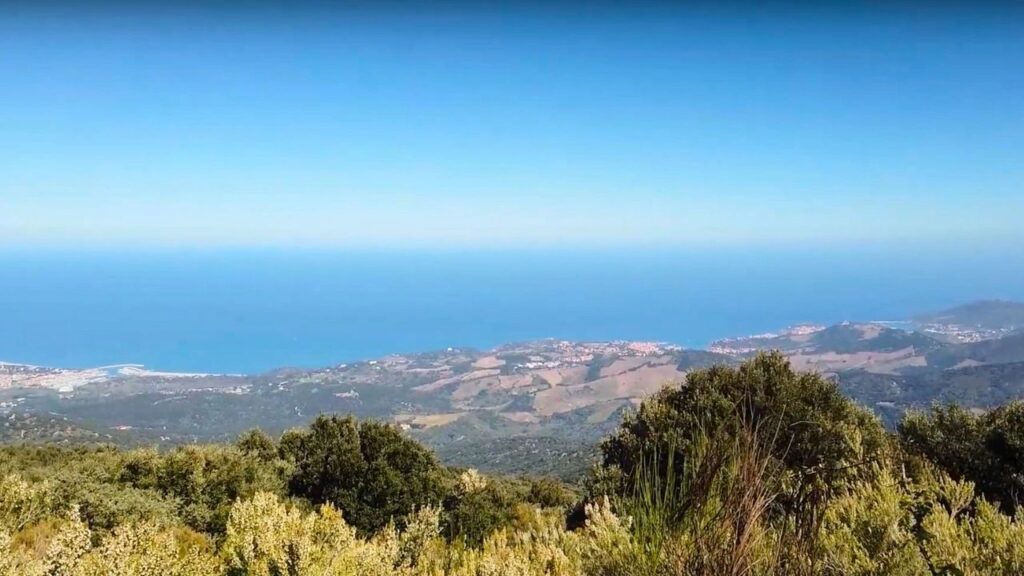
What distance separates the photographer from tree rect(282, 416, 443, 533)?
15242 millimetres

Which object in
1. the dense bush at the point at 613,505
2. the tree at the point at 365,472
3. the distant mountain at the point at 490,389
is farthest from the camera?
the distant mountain at the point at 490,389

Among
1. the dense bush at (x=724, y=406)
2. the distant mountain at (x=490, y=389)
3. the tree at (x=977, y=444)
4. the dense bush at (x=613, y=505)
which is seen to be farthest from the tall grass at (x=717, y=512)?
the distant mountain at (x=490, y=389)

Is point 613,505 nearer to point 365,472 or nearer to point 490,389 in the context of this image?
point 365,472

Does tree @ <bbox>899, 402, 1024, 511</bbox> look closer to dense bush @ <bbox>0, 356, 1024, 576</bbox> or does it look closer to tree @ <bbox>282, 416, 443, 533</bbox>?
dense bush @ <bbox>0, 356, 1024, 576</bbox>

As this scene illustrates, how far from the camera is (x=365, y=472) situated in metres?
15.8

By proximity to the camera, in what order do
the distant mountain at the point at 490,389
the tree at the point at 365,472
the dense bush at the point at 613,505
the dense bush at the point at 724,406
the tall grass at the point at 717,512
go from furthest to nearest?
the distant mountain at the point at 490,389 → the tree at the point at 365,472 → the dense bush at the point at 724,406 → the dense bush at the point at 613,505 → the tall grass at the point at 717,512

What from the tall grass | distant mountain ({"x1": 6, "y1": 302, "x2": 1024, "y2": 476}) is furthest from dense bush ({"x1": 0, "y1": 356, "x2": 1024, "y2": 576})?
distant mountain ({"x1": 6, "y1": 302, "x2": 1024, "y2": 476})

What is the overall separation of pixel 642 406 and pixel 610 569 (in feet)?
37.7

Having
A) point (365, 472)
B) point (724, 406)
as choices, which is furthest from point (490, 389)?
point (724, 406)

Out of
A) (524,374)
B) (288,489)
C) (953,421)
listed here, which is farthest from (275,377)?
(953,421)

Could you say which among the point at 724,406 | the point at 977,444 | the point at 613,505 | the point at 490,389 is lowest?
the point at 490,389

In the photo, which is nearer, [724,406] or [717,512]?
[717,512]

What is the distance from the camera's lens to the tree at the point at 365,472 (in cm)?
1524

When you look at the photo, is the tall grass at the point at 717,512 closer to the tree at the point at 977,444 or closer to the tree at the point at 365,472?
the tree at the point at 977,444
